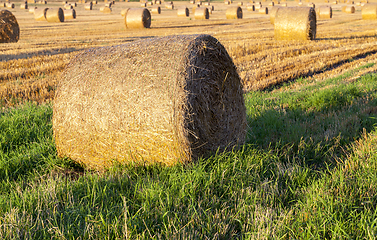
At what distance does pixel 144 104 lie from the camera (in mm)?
3689

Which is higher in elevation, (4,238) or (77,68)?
(77,68)

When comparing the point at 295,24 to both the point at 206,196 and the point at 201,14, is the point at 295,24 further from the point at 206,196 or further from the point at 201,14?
the point at 201,14

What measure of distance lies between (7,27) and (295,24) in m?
14.1

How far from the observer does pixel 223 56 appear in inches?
175

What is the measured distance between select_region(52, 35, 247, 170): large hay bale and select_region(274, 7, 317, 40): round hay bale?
12.9m

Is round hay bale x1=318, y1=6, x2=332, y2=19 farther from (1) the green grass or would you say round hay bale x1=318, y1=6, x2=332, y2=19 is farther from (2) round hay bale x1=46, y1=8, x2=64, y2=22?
(1) the green grass

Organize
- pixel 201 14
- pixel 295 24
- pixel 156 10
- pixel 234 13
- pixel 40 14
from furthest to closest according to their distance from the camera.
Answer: pixel 156 10 → pixel 234 13 → pixel 201 14 → pixel 40 14 → pixel 295 24

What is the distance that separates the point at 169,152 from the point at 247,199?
1036 mm

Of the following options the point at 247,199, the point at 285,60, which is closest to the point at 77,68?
the point at 247,199

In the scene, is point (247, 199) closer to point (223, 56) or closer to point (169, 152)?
point (169, 152)

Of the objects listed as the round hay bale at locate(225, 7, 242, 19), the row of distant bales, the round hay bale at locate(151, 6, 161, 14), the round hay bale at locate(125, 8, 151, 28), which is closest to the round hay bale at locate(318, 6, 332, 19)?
the row of distant bales

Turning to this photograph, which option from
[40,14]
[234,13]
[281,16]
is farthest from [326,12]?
[40,14]

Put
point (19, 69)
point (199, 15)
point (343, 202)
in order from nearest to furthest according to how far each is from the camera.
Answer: point (343, 202) → point (19, 69) → point (199, 15)

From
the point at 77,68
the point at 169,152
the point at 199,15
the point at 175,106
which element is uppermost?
the point at 199,15
